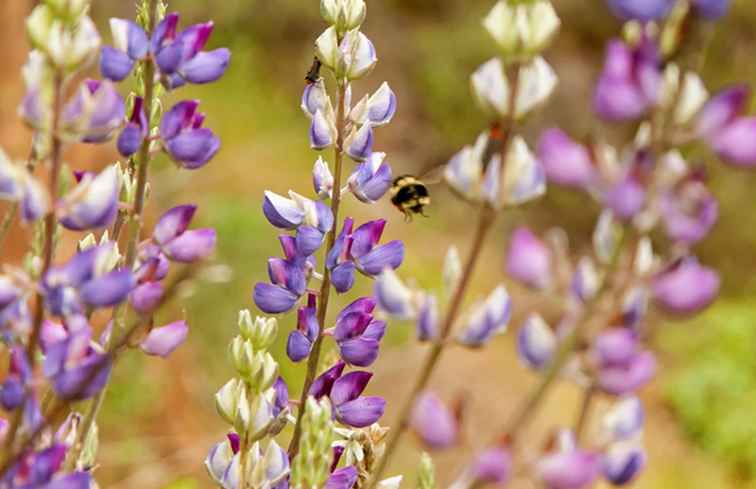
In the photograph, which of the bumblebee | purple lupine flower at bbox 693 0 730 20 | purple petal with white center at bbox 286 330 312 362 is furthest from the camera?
the bumblebee

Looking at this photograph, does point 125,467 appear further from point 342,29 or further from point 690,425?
point 690,425

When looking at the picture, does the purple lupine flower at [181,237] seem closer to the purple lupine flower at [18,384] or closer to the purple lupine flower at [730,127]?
the purple lupine flower at [18,384]

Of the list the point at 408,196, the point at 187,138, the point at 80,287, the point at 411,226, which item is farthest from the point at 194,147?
the point at 411,226

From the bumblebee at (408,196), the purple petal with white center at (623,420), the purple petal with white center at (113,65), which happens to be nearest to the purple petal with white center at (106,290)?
the purple petal with white center at (113,65)

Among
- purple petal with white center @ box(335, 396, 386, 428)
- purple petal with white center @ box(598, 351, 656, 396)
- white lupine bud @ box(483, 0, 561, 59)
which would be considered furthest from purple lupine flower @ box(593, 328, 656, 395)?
purple petal with white center @ box(335, 396, 386, 428)

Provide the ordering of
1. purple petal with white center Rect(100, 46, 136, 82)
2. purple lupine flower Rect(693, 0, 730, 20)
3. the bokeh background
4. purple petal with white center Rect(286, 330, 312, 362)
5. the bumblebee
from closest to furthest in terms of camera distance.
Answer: purple lupine flower Rect(693, 0, 730, 20) → purple petal with white center Rect(100, 46, 136, 82) → purple petal with white center Rect(286, 330, 312, 362) → the bumblebee → the bokeh background

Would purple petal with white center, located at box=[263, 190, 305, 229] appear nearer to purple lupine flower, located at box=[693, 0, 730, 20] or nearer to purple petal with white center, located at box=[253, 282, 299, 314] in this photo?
purple petal with white center, located at box=[253, 282, 299, 314]
